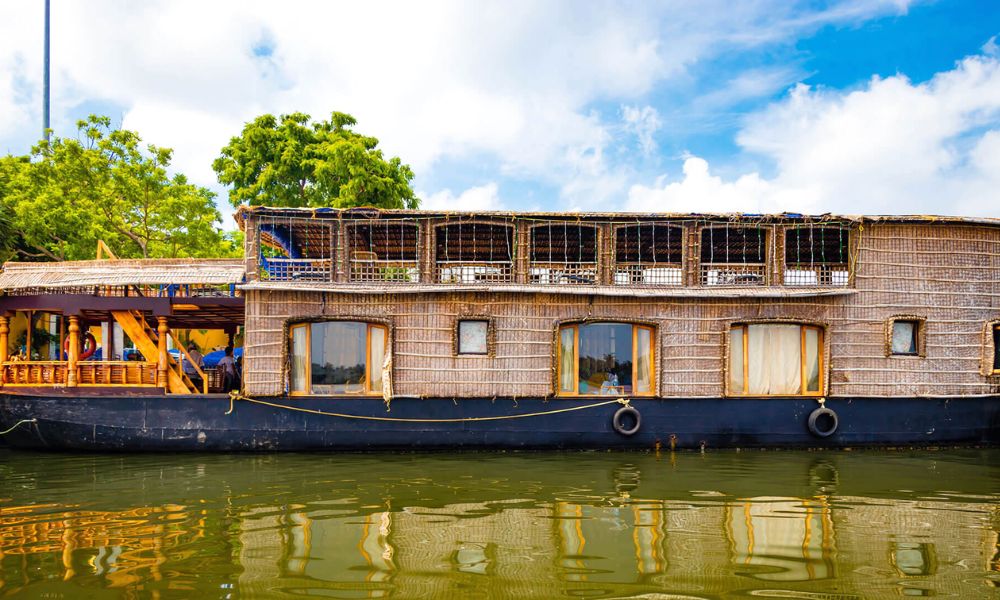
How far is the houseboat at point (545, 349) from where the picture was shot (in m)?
9.20

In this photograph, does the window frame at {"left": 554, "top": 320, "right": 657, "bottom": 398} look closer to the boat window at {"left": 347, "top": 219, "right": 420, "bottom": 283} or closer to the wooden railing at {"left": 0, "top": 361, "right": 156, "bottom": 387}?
the boat window at {"left": 347, "top": 219, "right": 420, "bottom": 283}

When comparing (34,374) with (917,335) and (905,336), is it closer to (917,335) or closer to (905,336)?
(905,336)

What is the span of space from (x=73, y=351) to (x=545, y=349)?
23.5 ft

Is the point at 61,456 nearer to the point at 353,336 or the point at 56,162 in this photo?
the point at 353,336

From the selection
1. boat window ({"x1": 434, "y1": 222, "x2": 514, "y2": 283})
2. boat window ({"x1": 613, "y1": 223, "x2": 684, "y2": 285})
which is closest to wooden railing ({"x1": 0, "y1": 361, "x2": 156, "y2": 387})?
boat window ({"x1": 434, "y1": 222, "x2": 514, "y2": 283})

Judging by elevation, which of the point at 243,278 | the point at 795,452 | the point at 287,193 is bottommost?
the point at 795,452

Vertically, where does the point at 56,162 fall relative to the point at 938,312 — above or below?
above

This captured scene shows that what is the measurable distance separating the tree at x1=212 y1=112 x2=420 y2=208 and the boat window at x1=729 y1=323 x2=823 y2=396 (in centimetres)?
1218

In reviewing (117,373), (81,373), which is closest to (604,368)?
(117,373)

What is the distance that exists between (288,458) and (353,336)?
205 centimetres

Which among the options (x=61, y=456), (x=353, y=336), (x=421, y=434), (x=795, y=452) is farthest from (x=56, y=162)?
(x=795, y=452)

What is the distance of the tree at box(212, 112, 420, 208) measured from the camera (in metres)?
18.5

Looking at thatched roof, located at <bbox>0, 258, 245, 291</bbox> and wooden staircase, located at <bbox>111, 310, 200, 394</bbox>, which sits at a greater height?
thatched roof, located at <bbox>0, 258, 245, 291</bbox>

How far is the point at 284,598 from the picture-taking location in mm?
4078
